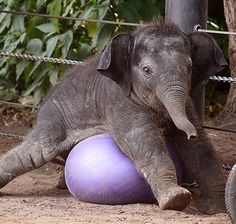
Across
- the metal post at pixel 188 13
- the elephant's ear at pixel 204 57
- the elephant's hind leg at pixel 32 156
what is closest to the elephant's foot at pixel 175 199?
the elephant's ear at pixel 204 57

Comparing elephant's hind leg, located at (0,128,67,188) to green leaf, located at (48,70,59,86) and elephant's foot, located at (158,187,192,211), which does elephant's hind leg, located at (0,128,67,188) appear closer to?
elephant's foot, located at (158,187,192,211)

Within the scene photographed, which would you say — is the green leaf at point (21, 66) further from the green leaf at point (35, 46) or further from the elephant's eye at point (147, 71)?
the elephant's eye at point (147, 71)

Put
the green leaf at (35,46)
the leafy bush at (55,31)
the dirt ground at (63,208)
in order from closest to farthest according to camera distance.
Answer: the dirt ground at (63,208) → the leafy bush at (55,31) → the green leaf at (35,46)

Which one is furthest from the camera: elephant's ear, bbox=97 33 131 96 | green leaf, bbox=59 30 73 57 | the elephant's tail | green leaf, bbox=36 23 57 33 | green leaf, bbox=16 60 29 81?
green leaf, bbox=16 60 29 81

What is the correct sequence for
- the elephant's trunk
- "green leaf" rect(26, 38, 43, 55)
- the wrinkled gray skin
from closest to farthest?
1. the elephant's trunk
2. the wrinkled gray skin
3. "green leaf" rect(26, 38, 43, 55)

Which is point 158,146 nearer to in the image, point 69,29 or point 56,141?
point 56,141

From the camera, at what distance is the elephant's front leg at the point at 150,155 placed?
5543 mm

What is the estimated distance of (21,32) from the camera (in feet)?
29.5

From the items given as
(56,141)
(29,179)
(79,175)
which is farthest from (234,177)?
(29,179)

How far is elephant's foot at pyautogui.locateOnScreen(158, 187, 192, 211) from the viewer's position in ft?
18.0

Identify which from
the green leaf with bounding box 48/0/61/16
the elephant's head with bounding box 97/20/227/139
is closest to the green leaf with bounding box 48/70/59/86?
the green leaf with bounding box 48/0/61/16

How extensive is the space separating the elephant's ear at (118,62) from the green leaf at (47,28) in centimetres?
245

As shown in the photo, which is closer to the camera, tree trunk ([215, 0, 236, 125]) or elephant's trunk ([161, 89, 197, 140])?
elephant's trunk ([161, 89, 197, 140])

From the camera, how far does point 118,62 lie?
6.19 m
